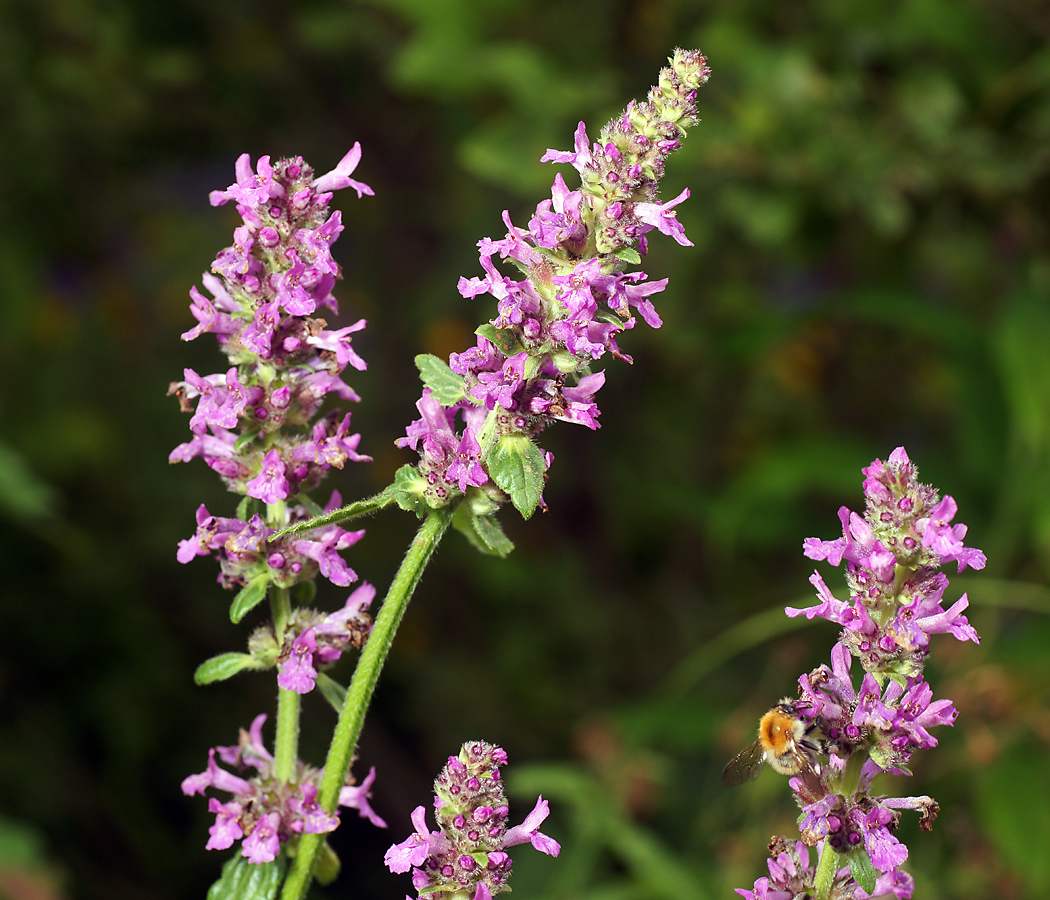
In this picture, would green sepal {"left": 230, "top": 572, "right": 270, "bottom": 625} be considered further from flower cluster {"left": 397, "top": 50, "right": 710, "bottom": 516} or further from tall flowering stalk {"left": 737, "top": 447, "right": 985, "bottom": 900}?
tall flowering stalk {"left": 737, "top": 447, "right": 985, "bottom": 900}

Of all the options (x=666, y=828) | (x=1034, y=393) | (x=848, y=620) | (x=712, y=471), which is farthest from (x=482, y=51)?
(x=848, y=620)

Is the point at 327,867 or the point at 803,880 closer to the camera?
the point at 803,880

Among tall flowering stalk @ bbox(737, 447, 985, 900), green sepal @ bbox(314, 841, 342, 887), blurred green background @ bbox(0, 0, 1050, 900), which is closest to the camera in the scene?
tall flowering stalk @ bbox(737, 447, 985, 900)

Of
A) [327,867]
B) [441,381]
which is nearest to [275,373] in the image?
[441,381]

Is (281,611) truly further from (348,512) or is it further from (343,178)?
(343,178)

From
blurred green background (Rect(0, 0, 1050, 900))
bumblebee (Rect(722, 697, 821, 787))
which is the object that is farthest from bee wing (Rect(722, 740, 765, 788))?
blurred green background (Rect(0, 0, 1050, 900))

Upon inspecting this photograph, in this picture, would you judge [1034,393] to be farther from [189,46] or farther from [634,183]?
[189,46]
